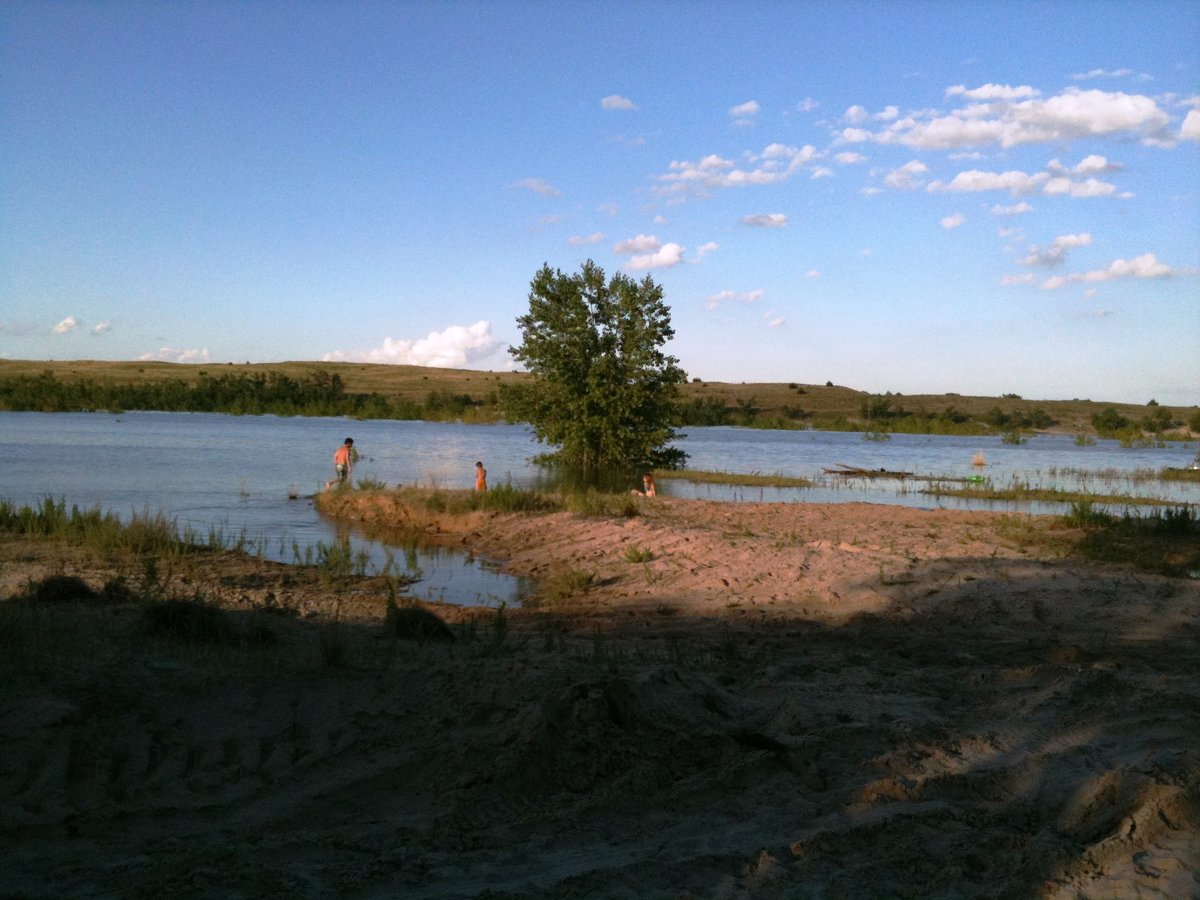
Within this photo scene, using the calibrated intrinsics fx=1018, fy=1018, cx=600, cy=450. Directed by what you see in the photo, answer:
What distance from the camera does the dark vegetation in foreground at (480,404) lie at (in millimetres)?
81250

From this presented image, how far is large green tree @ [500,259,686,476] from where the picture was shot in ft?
88.0

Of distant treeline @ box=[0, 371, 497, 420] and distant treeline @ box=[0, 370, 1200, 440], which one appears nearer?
distant treeline @ box=[0, 370, 1200, 440]

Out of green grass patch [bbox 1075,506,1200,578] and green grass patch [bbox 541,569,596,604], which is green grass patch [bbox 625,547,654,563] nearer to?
green grass patch [bbox 541,569,596,604]

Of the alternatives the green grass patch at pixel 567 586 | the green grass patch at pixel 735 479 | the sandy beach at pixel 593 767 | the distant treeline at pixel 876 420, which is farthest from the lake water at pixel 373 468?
the distant treeline at pixel 876 420

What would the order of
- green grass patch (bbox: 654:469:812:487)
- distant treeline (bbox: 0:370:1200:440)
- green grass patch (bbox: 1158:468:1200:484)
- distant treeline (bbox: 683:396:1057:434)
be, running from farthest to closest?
distant treeline (bbox: 683:396:1057:434)
distant treeline (bbox: 0:370:1200:440)
green grass patch (bbox: 1158:468:1200:484)
green grass patch (bbox: 654:469:812:487)

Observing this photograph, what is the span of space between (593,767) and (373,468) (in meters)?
31.2

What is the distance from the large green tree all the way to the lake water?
1.94 meters

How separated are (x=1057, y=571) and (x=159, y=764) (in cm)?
1099

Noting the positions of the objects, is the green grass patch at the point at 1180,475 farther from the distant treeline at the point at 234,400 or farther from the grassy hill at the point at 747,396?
the distant treeline at the point at 234,400

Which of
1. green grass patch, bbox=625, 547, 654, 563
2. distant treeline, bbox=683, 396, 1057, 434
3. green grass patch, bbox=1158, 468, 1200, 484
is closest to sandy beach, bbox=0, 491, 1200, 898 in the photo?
green grass patch, bbox=625, 547, 654, 563

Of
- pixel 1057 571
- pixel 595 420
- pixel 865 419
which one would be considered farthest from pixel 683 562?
pixel 865 419

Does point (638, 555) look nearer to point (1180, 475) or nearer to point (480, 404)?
point (1180, 475)

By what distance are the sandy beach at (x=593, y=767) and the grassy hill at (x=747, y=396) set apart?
7329 centimetres

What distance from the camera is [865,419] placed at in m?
91.6
